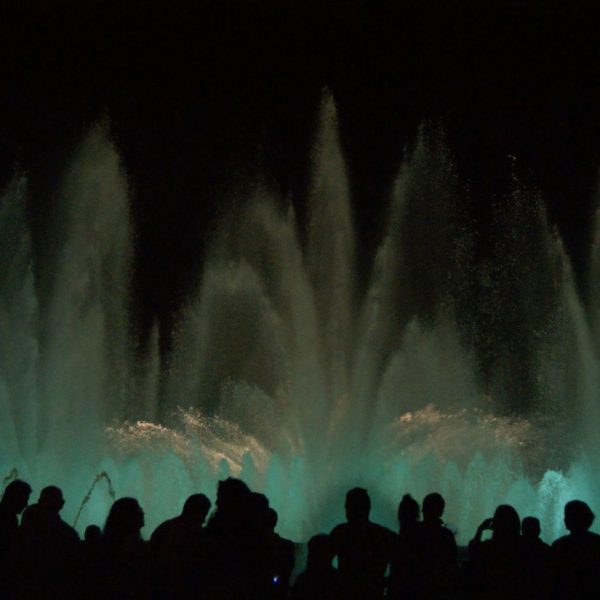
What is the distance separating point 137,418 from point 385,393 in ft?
18.7

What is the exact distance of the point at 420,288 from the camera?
71.3ft

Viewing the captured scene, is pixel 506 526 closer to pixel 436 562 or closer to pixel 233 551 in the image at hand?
pixel 436 562

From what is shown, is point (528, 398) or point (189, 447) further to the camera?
point (528, 398)

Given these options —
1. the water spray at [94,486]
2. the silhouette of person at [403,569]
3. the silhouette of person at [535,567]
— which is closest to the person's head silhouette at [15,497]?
the silhouette of person at [403,569]

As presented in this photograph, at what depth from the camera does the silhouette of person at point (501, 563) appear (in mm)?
5738

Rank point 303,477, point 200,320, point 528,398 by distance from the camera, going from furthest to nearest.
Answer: point 528,398 < point 200,320 < point 303,477

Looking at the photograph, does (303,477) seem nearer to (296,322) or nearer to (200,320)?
(296,322)

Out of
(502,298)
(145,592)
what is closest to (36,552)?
(145,592)

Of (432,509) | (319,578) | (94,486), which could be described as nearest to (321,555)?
(319,578)

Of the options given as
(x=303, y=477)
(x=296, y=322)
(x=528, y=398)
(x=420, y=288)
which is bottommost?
(x=303, y=477)

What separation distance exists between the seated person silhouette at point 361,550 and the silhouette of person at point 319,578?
53 millimetres

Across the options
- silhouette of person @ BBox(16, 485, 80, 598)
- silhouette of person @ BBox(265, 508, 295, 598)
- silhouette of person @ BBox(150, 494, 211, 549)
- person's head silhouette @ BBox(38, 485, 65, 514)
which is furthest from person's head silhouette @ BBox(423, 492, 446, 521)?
person's head silhouette @ BBox(38, 485, 65, 514)

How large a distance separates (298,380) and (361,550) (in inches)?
479

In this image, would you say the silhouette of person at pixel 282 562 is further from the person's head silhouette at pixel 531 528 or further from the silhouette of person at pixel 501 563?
the person's head silhouette at pixel 531 528
